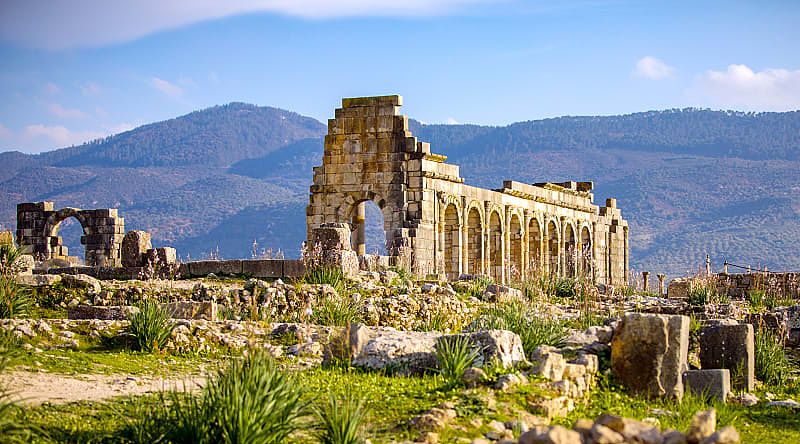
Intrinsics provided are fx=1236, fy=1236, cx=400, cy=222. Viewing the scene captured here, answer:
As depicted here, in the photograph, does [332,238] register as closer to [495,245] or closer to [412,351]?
[412,351]

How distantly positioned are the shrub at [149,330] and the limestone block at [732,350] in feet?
23.8

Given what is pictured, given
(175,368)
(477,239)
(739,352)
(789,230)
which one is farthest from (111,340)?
(789,230)

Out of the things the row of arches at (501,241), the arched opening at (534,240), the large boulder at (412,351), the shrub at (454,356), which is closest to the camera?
the shrub at (454,356)

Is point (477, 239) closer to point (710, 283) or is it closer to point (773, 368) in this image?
point (710, 283)

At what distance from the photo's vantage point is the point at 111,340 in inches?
619

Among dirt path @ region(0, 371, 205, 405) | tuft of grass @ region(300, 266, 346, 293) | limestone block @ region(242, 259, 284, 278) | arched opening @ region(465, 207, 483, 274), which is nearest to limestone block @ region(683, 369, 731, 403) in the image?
dirt path @ region(0, 371, 205, 405)

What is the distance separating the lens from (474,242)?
41.0m

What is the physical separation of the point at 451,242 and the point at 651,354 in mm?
24123

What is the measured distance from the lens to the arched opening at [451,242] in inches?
1502

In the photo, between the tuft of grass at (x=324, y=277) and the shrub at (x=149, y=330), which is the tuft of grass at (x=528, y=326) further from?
the tuft of grass at (x=324, y=277)

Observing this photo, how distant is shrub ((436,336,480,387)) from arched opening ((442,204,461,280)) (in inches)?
960

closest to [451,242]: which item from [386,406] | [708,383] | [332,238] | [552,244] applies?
[552,244]

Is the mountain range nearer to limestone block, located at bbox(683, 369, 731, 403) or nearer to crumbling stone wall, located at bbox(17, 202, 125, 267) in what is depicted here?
crumbling stone wall, located at bbox(17, 202, 125, 267)

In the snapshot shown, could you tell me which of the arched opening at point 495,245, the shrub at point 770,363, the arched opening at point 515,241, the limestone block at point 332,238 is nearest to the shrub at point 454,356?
the shrub at point 770,363
